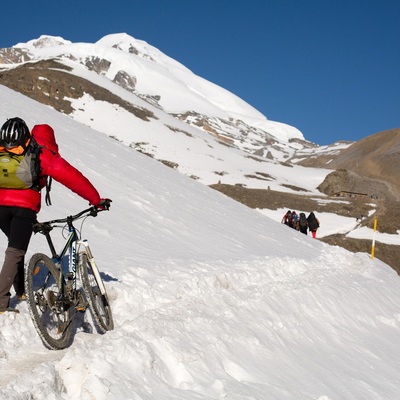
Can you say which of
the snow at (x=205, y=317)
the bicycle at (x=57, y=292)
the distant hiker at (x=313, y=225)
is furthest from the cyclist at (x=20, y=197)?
the distant hiker at (x=313, y=225)

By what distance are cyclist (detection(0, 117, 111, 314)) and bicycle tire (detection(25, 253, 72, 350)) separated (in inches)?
10.2

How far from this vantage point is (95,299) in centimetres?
575

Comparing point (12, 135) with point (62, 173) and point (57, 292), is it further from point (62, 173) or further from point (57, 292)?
point (57, 292)

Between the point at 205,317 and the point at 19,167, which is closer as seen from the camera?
the point at 19,167

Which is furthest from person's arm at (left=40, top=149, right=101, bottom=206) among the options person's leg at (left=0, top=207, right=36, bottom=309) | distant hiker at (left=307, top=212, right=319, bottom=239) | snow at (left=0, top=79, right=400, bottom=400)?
distant hiker at (left=307, top=212, right=319, bottom=239)

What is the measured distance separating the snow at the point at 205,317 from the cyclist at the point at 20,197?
611mm

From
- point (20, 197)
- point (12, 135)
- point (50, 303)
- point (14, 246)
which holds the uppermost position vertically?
point (12, 135)

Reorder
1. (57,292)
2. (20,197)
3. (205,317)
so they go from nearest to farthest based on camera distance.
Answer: (20,197) → (57,292) → (205,317)

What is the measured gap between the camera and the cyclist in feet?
16.7

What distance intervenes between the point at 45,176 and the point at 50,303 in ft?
4.57

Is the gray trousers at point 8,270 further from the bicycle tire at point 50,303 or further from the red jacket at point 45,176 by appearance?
the red jacket at point 45,176

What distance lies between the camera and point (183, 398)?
14.1 ft

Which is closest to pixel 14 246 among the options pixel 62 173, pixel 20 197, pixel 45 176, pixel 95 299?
pixel 20 197

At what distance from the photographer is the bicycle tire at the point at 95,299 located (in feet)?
18.3
